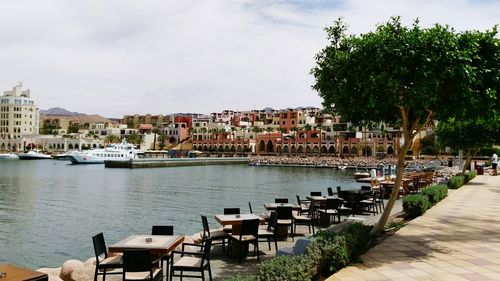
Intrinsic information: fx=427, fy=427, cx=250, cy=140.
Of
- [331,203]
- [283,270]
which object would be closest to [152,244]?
[283,270]

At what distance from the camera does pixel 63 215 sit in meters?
21.7

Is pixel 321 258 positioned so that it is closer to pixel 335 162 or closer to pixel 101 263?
pixel 101 263

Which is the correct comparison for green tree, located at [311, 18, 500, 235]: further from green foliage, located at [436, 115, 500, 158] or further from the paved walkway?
green foliage, located at [436, 115, 500, 158]

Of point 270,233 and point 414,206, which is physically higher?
point 414,206

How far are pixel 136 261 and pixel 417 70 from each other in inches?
249

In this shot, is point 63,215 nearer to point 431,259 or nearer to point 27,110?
point 431,259

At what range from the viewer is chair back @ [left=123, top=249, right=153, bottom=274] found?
665cm

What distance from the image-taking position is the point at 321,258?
6789 millimetres

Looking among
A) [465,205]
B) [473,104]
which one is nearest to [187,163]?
[465,205]

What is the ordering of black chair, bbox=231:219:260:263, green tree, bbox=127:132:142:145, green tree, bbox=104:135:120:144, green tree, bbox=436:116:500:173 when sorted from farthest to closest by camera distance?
green tree, bbox=104:135:120:144 < green tree, bbox=127:132:142:145 < green tree, bbox=436:116:500:173 < black chair, bbox=231:219:260:263

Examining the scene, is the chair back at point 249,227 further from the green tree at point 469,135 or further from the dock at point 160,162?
the dock at point 160,162

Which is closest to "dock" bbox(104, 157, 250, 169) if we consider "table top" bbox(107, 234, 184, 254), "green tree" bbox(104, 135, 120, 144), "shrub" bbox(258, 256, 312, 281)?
"green tree" bbox(104, 135, 120, 144)

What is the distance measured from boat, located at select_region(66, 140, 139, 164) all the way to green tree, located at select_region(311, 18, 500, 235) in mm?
82267

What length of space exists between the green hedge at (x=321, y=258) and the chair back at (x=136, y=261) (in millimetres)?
1920
